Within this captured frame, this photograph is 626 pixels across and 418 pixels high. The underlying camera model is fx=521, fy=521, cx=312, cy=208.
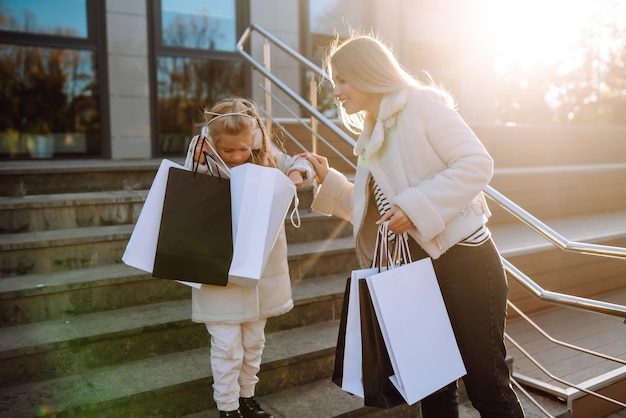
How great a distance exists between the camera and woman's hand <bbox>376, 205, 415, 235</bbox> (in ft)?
5.29

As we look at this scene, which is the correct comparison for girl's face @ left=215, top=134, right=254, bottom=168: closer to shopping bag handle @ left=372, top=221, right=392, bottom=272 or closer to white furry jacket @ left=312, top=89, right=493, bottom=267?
white furry jacket @ left=312, top=89, right=493, bottom=267

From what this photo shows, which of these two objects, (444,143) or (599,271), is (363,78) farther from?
(599,271)

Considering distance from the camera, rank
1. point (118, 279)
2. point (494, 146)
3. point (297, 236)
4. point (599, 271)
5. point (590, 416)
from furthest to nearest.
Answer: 1. point (494, 146)
2. point (599, 271)
3. point (297, 236)
4. point (590, 416)
5. point (118, 279)

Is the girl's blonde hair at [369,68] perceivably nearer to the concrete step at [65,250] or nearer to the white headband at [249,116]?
the white headband at [249,116]

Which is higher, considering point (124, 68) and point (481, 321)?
point (124, 68)

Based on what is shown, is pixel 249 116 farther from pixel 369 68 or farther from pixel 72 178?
pixel 72 178

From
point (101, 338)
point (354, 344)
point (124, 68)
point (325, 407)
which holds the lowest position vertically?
point (325, 407)

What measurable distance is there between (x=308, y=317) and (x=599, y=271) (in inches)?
117

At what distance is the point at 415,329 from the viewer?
1564 mm

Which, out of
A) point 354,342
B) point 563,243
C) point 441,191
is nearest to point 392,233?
point 441,191

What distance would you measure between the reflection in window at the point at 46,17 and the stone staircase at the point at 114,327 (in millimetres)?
2161

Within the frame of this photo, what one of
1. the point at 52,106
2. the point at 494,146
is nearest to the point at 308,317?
the point at 52,106

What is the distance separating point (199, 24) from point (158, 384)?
14.7ft

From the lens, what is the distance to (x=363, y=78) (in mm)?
1698
